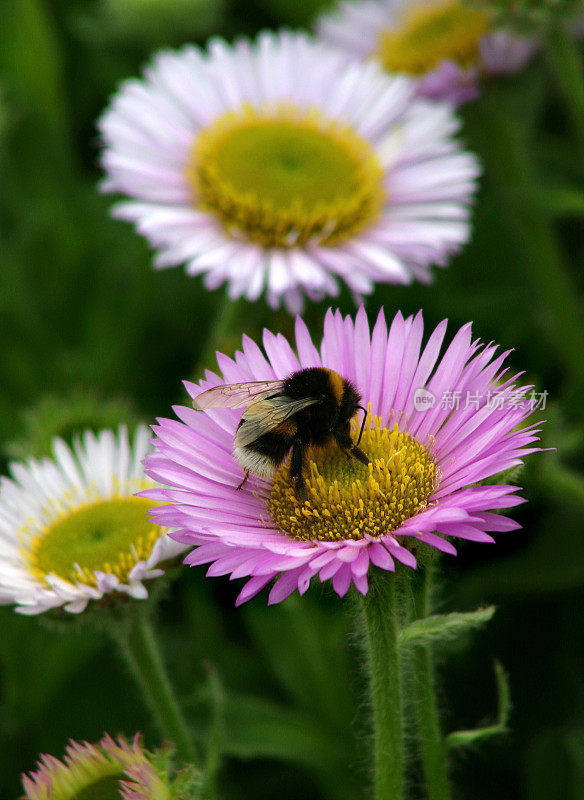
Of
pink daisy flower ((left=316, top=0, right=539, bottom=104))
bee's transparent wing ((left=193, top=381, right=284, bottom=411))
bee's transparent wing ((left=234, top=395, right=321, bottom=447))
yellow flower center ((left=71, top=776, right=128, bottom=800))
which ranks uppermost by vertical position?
pink daisy flower ((left=316, top=0, right=539, bottom=104))

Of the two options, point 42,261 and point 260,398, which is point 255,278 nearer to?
point 260,398

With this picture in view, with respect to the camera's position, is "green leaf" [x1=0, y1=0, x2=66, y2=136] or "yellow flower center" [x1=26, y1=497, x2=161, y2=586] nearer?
"yellow flower center" [x1=26, y1=497, x2=161, y2=586]

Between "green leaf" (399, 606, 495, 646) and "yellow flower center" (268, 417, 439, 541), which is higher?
"yellow flower center" (268, 417, 439, 541)

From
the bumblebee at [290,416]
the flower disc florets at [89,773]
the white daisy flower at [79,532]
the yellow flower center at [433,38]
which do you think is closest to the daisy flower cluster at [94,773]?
the flower disc florets at [89,773]

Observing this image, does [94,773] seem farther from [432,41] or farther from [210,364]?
[432,41]

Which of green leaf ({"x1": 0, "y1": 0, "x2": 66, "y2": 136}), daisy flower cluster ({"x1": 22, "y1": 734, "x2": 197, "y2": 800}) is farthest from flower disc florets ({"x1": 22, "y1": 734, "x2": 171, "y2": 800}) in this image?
green leaf ({"x1": 0, "y1": 0, "x2": 66, "y2": 136})

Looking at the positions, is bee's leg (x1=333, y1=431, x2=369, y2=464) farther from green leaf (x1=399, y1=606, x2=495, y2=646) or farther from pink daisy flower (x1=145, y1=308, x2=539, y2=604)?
green leaf (x1=399, y1=606, x2=495, y2=646)
